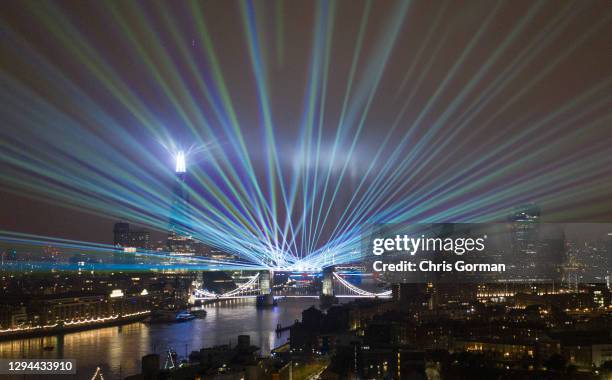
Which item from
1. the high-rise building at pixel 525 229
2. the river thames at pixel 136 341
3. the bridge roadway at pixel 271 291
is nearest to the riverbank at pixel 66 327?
the river thames at pixel 136 341

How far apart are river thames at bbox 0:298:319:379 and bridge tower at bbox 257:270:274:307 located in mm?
3829

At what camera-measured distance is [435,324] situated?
11977mm

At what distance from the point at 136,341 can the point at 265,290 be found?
11.6m

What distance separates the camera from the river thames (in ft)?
31.9

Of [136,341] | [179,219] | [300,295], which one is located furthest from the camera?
[179,219]

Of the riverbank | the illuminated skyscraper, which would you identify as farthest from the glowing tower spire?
the riverbank

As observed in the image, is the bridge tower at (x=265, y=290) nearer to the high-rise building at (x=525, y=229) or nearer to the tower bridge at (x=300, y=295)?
the tower bridge at (x=300, y=295)

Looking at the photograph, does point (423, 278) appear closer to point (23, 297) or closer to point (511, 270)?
point (511, 270)

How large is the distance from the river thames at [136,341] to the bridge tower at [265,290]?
12.6 feet

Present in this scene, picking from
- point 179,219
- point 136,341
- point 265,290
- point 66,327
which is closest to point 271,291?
point 265,290

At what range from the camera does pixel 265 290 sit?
80.1 ft

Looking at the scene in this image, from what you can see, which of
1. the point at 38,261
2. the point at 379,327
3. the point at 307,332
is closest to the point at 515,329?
the point at 379,327

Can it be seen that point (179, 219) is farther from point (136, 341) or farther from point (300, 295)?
point (136, 341)

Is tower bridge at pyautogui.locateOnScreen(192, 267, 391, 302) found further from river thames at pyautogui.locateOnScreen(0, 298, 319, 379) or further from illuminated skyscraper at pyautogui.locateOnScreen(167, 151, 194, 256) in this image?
illuminated skyscraper at pyautogui.locateOnScreen(167, 151, 194, 256)
